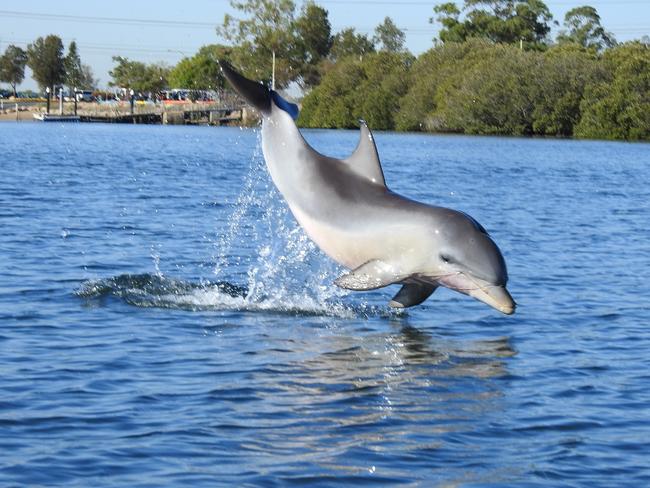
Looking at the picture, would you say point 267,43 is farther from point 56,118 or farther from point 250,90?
point 250,90

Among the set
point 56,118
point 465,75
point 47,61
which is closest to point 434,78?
point 465,75

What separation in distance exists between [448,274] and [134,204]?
18156 millimetres

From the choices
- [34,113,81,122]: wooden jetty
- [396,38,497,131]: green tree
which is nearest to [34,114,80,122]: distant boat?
[34,113,81,122]: wooden jetty

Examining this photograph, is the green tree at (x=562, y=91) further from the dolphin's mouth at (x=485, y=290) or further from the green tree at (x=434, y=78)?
the dolphin's mouth at (x=485, y=290)

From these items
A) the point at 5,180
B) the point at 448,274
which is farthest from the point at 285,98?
the point at 5,180

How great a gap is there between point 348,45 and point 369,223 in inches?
5908

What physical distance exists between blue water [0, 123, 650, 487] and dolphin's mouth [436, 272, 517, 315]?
2.03 ft

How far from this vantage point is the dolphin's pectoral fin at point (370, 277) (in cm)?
1192

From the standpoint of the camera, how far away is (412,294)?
12.7m

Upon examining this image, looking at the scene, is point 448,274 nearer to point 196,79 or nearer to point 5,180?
point 5,180

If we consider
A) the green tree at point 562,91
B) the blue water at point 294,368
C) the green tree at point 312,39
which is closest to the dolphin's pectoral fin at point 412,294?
the blue water at point 294,368

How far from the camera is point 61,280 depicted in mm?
16438

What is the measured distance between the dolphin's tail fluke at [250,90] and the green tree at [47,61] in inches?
7355

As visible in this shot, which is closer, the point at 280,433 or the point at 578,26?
the point at 280,433
